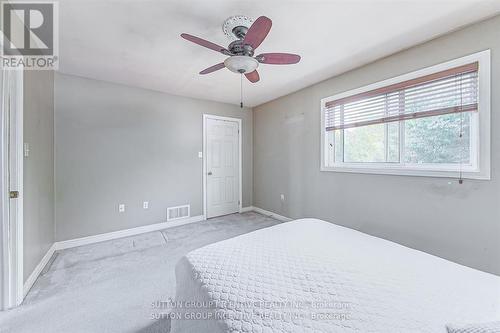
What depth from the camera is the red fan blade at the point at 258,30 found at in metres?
1.33

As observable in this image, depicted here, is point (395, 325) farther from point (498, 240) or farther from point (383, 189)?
point (383, 189)

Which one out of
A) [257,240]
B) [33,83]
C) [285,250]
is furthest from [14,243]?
[285,250]

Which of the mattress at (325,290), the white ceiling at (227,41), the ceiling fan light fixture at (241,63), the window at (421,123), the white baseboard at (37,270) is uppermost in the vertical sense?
the white ceiling at (227,41)

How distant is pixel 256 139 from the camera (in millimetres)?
4492

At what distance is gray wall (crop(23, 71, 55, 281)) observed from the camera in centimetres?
181

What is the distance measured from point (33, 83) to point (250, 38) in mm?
2124

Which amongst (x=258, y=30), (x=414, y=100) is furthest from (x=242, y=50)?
(x=414, y=100)

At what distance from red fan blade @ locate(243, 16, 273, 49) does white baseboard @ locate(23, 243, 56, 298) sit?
9.04ft

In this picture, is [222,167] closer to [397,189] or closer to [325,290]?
[397,189]

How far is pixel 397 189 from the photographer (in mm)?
2279

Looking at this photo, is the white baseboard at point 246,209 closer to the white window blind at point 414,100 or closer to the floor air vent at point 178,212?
the floor air vent at point 178,212

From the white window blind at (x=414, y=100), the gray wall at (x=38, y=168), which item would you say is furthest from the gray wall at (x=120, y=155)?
the white window blind at (x=414, y=100)

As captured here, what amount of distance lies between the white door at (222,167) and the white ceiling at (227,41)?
4.70 feet

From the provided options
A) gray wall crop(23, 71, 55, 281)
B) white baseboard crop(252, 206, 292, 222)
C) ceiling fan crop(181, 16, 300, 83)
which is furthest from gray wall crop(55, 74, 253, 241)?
ceiling fan crop(181, 16, 300, 83)
